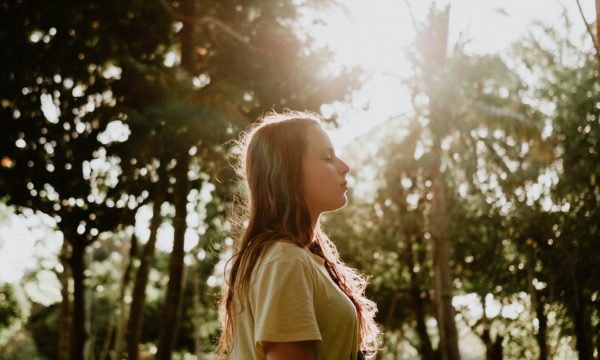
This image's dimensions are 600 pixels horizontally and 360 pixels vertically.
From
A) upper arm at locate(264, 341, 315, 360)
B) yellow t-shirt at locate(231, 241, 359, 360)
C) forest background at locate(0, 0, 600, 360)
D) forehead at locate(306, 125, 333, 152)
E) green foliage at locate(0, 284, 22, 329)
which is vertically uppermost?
forest background at locate(0, 0, 600, 360)

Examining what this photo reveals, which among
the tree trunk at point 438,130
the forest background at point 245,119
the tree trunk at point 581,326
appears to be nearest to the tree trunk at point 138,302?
the forest background at point 245,119

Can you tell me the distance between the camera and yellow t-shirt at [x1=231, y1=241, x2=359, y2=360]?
155cm

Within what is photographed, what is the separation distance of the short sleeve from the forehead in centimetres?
51

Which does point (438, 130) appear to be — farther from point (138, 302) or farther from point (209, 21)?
point (138, 302)

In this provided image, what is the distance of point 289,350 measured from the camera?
1.55 metres

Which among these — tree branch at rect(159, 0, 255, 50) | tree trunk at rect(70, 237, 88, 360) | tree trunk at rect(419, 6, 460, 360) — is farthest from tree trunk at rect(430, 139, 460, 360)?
tree trunk at rect(70, 237, 88, 360)

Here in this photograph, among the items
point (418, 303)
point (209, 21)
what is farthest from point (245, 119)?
point (418, 303)

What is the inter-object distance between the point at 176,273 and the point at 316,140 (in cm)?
1024

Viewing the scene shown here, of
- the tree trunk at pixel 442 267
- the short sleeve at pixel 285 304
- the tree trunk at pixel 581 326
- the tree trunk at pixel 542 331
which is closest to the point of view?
the short sleeve at pixel 285 304

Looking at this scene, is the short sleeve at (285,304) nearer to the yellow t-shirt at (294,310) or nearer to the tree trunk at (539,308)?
the yellow t-shirt at (294,310)

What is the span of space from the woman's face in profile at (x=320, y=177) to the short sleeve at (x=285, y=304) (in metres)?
0.38

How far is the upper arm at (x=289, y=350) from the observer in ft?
5.08

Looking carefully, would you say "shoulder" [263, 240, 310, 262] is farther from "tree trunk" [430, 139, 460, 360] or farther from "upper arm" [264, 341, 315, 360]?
"tree trunk" [430, 139, 460, 360]

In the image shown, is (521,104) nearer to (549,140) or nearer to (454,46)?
(549,140)
